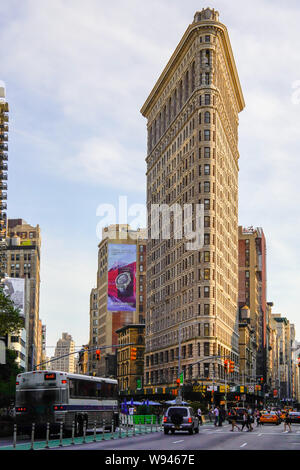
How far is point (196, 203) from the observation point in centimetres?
12638

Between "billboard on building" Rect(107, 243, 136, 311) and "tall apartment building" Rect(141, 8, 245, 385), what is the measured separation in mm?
4120

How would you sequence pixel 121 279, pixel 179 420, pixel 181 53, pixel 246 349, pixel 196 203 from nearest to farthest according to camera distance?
1. pixel 179 420
2. pixel 196 203
3. pixel 181 53
4. pixel 121 279
5. pixel 246 349

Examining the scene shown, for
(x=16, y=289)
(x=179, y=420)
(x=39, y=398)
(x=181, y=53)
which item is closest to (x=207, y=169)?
(x=181, y=53)

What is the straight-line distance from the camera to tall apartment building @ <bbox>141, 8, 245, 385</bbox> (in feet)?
405

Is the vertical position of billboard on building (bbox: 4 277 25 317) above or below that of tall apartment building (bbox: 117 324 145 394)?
above

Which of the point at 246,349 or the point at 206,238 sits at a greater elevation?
the point at 206,238

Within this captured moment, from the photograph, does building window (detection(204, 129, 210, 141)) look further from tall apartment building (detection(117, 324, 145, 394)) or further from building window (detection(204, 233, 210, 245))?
tall apartment building (detection(117, 324, 145, 394))

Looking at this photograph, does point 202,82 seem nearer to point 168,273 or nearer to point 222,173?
point 222,173

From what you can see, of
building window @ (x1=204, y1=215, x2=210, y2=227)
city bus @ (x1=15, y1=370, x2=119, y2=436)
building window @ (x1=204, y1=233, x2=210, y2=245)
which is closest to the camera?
city bus @ (x1=15, y1=370, x2=119, y2=436)

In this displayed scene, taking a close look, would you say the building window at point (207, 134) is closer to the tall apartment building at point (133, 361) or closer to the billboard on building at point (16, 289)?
the billboard on building at point (16, 289)

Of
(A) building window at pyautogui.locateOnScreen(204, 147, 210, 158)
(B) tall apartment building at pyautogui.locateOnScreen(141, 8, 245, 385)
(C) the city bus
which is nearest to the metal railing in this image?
(C) the city bus

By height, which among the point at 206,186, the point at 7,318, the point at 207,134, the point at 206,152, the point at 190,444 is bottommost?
the point at 190,444

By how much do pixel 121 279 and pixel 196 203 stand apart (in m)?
38.8

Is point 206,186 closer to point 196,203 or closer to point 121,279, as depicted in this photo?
point 196,203
